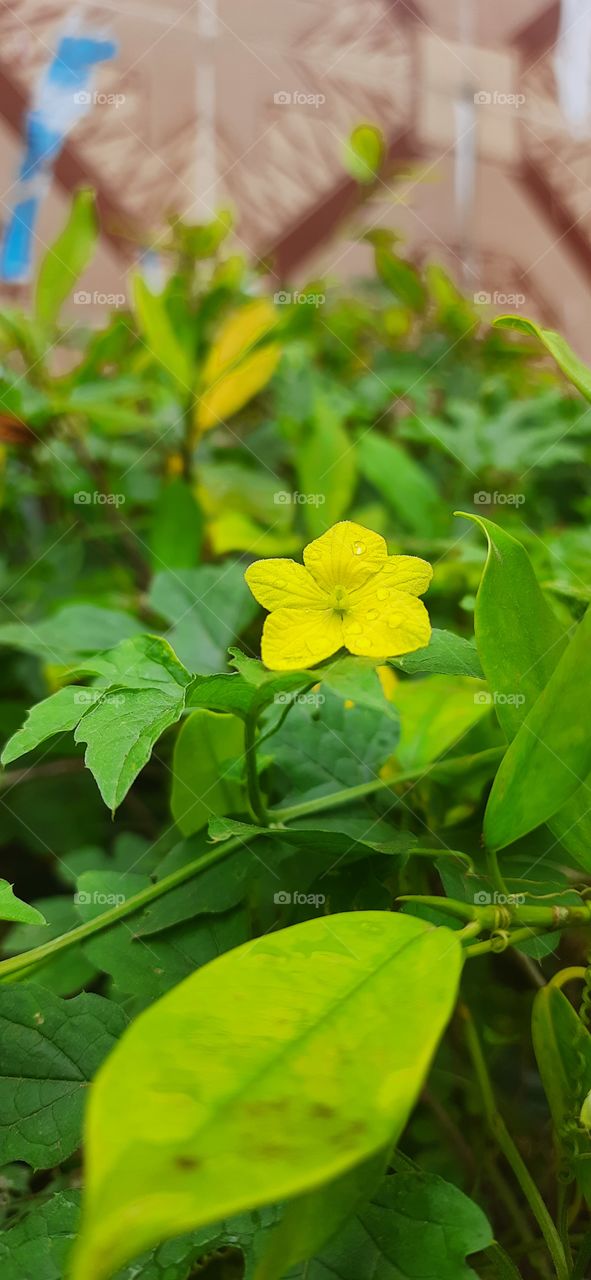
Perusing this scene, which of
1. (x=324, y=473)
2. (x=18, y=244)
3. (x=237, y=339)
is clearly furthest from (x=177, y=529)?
(x=18, y=244)

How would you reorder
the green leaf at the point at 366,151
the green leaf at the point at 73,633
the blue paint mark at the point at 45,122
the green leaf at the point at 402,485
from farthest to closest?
the blue paint mark at the point at 45,122 → the green leaf at the point at 366,151 → the green leaf at the point at 402,485 → the green leaf at the point at 73,633

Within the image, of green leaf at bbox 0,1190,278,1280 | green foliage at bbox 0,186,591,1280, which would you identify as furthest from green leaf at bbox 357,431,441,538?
green leaf at bbox 0,1190,278,1280

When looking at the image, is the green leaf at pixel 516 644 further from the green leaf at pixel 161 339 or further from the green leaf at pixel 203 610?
the green leaf at pixel 161 339

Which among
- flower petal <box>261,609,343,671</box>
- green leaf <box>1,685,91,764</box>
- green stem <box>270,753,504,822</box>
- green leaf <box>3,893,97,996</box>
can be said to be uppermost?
flower petal <box>261,609,343,671</box>

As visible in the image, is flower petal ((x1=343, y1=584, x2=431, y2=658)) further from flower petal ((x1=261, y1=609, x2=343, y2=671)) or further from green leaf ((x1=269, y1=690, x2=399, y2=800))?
green leaf ((x1=269, y1=690, x2=399, y2=800))

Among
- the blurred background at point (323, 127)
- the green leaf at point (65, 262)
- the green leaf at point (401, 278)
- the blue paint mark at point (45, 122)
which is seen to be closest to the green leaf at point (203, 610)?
the green leaf at point (65, 262)

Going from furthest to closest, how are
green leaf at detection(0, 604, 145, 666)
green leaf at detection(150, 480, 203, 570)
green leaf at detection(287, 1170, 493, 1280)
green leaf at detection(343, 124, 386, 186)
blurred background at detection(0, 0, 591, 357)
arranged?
blurred background at detection(0, 0, 591, 357) → green leaf at detection(343, 124, 386, 186) → green leaf at detection(150, 480, 203, 570) → green leaf at detection(0, 604, 145, 666) → green leaf at detection(287, 1170, 493, 1280)

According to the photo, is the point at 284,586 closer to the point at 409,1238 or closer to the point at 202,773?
the point at 202,773
